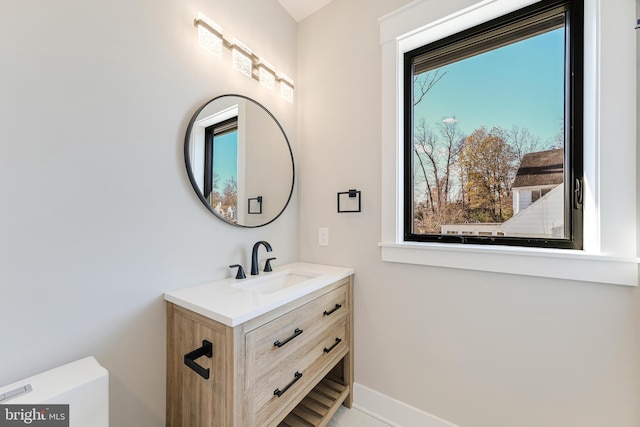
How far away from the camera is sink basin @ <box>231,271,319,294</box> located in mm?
1391

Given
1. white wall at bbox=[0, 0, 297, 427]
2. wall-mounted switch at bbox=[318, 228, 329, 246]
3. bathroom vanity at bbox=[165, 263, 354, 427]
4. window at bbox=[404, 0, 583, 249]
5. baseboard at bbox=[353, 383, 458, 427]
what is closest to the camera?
white wall at bbox=[0, 0, 297, 427]

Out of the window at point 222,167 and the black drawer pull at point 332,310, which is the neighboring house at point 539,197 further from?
the window at point 222,167

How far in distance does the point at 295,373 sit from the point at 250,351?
340 millimetres

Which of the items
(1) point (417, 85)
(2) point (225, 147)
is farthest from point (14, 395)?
(1) point (417, 85)

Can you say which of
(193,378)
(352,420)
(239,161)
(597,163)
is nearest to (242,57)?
(239,161)

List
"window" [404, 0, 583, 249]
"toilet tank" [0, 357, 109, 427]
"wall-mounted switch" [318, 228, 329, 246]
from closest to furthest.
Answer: "toilet tank" [0, 357, 109, 427]
"window" [404, 0, 583, 249]
"wall-mounted switch" [318, 228, 329, 246]

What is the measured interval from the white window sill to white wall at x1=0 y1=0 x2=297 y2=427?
1.08 m

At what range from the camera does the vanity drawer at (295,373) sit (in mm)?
1023

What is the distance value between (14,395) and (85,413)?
0.62 ft

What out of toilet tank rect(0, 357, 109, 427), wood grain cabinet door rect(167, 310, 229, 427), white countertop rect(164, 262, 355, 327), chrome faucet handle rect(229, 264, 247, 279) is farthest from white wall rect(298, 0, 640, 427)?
toilet tank rect(0, 357, 109, 427)

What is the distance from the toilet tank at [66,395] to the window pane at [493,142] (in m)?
1.56

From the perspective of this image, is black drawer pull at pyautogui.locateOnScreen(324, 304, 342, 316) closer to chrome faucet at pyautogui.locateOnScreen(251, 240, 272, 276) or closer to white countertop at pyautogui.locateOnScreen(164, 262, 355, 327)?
white countertop at pyautogui.locateOnScreen(164, 262, 355, 327)

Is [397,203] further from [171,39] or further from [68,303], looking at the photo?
[68,303]

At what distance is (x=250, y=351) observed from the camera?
964 mm
